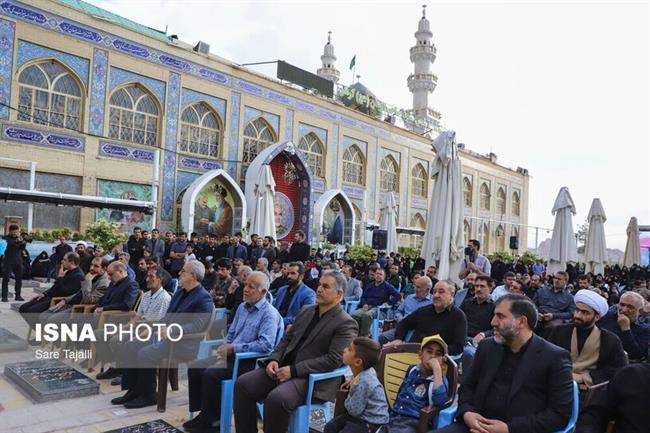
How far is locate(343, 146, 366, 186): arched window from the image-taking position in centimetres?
2638

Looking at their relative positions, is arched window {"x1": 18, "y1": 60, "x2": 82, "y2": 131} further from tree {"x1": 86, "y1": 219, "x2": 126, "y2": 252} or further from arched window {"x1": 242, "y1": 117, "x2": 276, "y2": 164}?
arched window {"x1": 242, "y1": 117, "x2": 276, "y2": 164}

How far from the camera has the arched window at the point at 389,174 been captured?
28.8m

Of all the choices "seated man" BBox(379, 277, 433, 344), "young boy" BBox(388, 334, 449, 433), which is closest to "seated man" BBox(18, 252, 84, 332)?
"seated man" BBox(379, 277, 433, 344)

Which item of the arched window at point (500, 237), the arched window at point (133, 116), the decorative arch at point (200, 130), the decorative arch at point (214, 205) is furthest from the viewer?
the arched window at point (500, 237)

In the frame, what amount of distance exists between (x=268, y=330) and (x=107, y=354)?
2386 mm

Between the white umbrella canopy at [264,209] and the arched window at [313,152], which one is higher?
the arched window at [313,152]

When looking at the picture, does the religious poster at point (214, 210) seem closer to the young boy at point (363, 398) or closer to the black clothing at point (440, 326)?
the black clothing at point (440, 326)

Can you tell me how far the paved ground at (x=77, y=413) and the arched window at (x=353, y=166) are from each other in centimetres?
2188

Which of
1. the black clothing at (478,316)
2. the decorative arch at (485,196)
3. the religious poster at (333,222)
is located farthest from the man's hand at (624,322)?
the decorative arch at (485,196)

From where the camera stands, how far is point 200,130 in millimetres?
19766

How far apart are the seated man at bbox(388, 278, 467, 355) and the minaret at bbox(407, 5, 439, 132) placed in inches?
1547

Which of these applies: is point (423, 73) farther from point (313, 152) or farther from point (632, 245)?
point (632, 245)

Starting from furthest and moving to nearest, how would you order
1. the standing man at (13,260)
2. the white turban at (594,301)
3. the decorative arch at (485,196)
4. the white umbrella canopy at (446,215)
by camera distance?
1. the decorative arch at (485,196)
2. the standing man at (13,260)
3. the white umbrella canopy at (446,215)
4. the white turban at (594,301)

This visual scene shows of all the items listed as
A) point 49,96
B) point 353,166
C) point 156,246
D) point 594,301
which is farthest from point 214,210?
point 594,301
